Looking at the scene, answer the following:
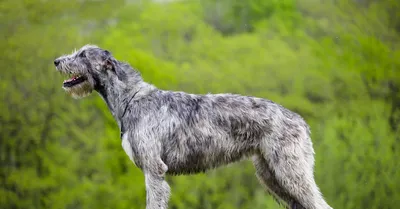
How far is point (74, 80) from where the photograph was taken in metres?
5.62

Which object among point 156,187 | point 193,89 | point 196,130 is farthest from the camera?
point 193,89

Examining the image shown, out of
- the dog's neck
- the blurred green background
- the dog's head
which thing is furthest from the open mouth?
the blurred green background

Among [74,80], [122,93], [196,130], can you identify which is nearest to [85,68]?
[74,80]

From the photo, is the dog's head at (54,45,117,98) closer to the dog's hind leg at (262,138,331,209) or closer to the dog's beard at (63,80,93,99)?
the dog's beard at (63,80,93,99)

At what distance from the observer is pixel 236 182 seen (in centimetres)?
1156

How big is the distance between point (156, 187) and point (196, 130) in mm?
708

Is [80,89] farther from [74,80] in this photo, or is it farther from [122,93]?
[122,93]

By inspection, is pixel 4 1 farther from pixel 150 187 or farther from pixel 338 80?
pixel 150 187

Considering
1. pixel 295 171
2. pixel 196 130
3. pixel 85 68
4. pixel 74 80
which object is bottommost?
pixel 295 171

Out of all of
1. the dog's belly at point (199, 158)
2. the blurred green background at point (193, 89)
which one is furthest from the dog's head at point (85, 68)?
the blurred green background at point (193, 89)

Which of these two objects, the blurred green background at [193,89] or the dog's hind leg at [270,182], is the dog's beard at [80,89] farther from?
the blurred green background at [193,89]

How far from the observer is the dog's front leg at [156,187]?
524 centimetres

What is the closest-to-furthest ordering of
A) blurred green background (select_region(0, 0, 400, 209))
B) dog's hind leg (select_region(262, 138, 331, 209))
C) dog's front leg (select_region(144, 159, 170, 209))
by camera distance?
dog's front leg (select_region(144, 159, 170, 209)), dog's hind leg (select_region(262, 138, 331, 209)), blurred green background (select_region(0, 0, 400, 209))

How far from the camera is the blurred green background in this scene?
11.6 m
